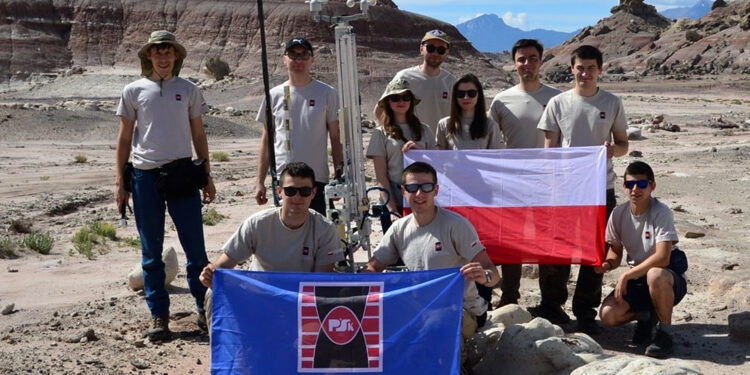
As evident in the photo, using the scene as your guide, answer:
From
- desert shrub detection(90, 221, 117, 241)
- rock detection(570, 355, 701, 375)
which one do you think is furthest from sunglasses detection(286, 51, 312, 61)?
desert shrub detection(90, 221, 117, 241)

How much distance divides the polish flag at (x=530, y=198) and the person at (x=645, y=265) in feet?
0.92

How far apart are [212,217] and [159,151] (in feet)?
24.9

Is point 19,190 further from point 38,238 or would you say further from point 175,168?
point 175,168

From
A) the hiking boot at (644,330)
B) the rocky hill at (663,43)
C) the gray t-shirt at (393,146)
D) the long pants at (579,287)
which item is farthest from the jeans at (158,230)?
the rocky hill at (663,43)

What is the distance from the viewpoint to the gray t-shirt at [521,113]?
805cm

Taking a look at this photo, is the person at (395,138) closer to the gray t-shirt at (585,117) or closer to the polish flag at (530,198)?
the polish flag at (530,198)

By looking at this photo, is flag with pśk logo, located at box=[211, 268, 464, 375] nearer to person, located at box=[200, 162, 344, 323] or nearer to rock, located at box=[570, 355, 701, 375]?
person, located at box=[200, 162, 344, 323]

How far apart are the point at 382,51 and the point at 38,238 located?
81.5 metres

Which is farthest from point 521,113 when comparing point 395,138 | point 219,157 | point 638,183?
point 219,157

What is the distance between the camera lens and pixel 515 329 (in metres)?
6.66

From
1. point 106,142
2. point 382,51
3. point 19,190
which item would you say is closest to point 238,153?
point 106,142

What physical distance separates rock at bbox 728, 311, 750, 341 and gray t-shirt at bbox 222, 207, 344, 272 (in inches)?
125

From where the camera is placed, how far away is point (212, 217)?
1497cm

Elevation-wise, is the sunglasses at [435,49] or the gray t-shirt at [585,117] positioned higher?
the sunglasses at [435,49]
